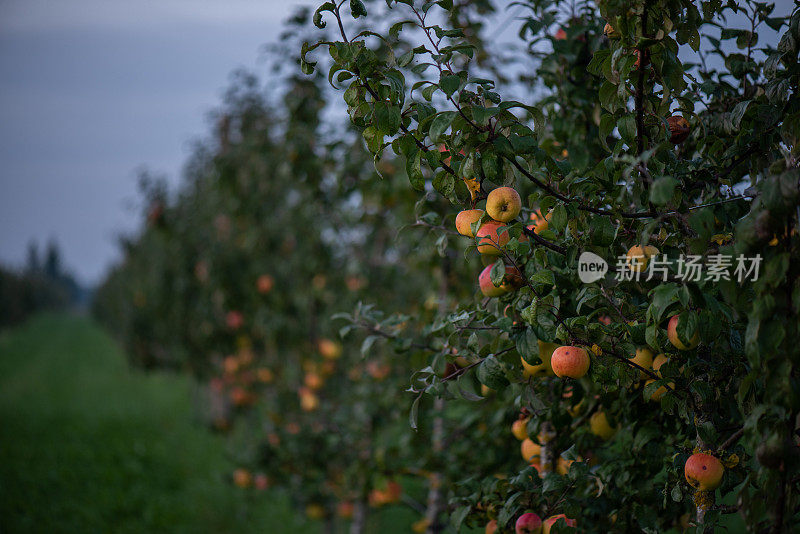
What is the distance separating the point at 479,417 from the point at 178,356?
5.29 m

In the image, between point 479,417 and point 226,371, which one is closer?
point 479,417

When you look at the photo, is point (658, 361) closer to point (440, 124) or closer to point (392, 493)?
point (440, 124)

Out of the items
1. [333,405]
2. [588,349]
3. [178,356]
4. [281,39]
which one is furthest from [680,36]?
[178,356]

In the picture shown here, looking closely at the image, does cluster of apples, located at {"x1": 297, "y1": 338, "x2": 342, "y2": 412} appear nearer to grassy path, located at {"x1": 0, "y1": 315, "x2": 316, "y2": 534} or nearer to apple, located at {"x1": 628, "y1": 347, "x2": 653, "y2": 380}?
grassy path, located at {"x1": 0, "y1": 315, "x2": 316, "y2": 534}

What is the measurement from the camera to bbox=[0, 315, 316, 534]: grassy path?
4.49 meters

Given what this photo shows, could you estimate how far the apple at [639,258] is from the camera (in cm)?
98

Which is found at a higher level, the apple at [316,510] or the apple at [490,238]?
the apple at [490,238]

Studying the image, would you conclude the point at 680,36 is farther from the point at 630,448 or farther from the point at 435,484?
the point at 435,484

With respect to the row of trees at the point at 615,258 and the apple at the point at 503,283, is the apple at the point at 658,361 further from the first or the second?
the apple at the point at 503,283

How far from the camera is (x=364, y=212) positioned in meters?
3.17

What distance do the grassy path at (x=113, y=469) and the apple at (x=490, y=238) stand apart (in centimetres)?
384

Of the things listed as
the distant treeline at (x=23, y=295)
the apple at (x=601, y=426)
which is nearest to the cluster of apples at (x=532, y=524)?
the apple at (x=601, y=426)

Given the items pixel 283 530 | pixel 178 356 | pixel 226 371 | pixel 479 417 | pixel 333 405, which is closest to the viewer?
pixel 479 417

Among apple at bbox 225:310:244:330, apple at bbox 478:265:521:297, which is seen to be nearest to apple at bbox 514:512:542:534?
apple at bbox 478:265:521:297
